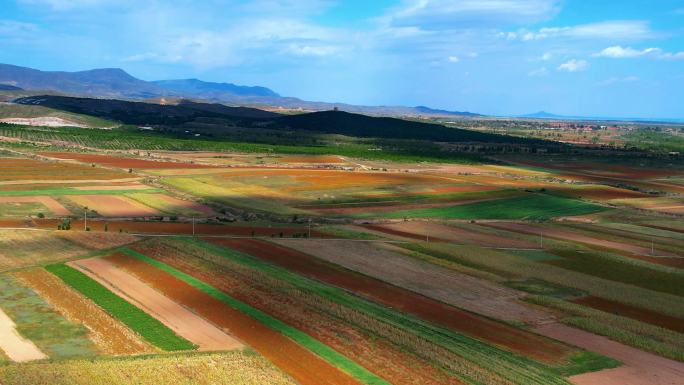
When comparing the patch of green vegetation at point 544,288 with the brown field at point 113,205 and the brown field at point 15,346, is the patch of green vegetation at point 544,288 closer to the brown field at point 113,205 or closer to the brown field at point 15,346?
the brown field at point 15,346

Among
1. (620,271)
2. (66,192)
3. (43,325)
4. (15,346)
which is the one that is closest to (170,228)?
(66,192)

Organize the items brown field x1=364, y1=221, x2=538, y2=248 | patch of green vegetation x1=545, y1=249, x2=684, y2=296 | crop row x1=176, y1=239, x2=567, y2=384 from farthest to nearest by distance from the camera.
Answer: brown field x1=364, y1=221, x2=538, y2=248 < patch of green vegetation x1=545, y1=249, x2=684, y2=296 < crop row x1=176, y1=239, x2=567, y2=384

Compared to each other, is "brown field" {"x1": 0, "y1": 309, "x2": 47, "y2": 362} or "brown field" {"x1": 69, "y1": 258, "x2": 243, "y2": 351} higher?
"brown field" {"x1": 69, "y1": 258, "x2": 243, "y2": 351}

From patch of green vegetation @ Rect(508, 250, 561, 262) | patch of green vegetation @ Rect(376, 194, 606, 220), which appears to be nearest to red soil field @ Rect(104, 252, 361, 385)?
patch of green vegetation @ Rect(508, 250, 561, 262)

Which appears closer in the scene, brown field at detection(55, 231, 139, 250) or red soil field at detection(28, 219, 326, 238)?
brown field at detection(55, 231, 139, 250)

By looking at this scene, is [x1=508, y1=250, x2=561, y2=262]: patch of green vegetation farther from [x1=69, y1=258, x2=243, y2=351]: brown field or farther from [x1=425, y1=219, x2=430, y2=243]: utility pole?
[x1=69, y1=258, x2=243, y2=351]: brown field

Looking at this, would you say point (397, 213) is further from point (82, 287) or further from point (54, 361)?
point (54, 361)
